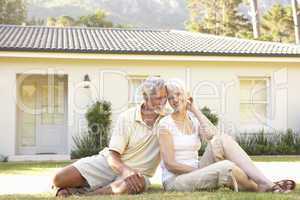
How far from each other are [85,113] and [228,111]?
4.54m

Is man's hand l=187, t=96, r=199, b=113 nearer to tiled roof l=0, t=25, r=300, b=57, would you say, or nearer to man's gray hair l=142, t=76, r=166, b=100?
man's gray hair l=142, t=76, r=166, b=100

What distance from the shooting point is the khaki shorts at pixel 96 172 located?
677 cm

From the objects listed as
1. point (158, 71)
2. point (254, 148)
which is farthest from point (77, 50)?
point (254, 148)

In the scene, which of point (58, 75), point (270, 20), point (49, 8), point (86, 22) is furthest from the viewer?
point (49, 8)

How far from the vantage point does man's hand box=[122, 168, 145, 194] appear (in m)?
6.47

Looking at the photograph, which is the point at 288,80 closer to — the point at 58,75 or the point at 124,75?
the point at 124,75

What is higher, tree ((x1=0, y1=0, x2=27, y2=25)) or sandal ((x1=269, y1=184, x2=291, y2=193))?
tree ((x1=0, y1=0, x2=27, y2=25))

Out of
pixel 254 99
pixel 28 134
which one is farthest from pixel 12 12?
pixel 254 99

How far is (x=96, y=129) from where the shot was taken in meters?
16.7

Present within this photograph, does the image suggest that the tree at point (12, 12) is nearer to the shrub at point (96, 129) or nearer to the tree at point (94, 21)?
the tree at point (94, 21)

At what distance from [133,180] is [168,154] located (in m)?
0.51

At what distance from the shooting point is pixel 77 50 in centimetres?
1638

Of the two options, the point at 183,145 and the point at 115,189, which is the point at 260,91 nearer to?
the point at 183,145

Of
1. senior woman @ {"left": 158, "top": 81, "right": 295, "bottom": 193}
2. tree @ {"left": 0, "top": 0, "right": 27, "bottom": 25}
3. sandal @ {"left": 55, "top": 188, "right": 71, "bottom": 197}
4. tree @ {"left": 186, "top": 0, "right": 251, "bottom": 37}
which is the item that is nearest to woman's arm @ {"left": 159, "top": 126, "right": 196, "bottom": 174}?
senior woman @ {"left": 158, "top": 81, "right": 295, "bottom": 193}
